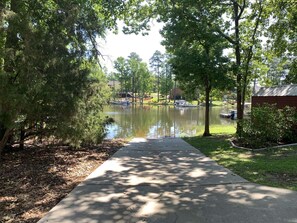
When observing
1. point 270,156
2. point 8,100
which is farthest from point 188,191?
point 270,156

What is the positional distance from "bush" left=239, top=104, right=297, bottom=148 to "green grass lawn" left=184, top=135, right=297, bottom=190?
662 mm

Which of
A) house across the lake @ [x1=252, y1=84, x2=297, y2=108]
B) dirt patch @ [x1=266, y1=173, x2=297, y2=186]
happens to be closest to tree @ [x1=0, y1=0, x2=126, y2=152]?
dirt patch @ [x1=266, y1=173, x2=297, y2=186]

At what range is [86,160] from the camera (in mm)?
8805

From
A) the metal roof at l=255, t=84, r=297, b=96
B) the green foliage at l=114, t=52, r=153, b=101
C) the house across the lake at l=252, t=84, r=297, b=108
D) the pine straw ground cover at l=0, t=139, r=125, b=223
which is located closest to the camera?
the pine straw ground cover at l=0, t=139, r=125, b=223

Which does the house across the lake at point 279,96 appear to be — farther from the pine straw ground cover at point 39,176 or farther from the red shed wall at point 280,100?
the pine straw ground cover at point 39,176

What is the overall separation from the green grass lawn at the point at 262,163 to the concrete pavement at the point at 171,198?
38 centimetres

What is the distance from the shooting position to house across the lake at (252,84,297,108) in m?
12.6

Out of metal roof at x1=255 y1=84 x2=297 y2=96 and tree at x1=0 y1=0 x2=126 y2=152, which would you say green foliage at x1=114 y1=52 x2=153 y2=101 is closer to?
metal roof at x1=255 y1=84 x2=297 y2=96

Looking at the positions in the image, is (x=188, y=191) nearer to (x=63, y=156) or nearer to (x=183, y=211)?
(x=183, y=211)

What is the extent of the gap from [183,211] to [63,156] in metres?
5.90

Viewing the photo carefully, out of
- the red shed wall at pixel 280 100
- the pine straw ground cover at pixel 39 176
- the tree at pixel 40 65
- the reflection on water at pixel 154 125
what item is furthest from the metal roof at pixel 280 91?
the tree at pixel 40 65

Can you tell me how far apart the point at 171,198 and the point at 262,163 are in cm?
373

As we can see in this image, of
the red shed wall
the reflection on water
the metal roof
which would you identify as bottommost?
the reflection on water

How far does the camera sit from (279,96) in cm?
1321
